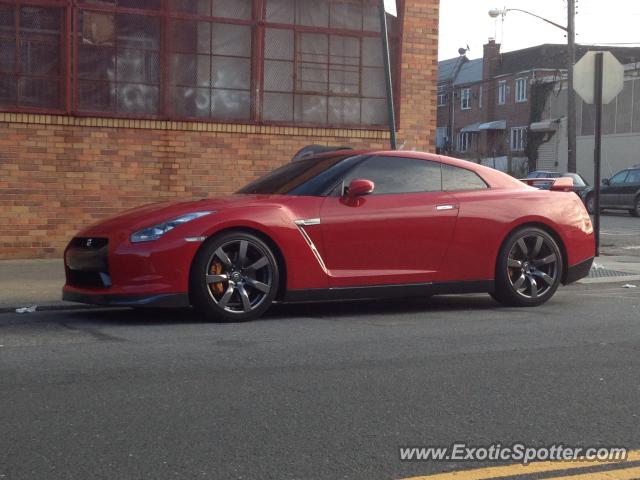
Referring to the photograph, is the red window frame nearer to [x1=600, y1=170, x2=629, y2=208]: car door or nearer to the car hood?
the car hood

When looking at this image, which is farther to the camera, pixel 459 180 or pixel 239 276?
pixel 459 180

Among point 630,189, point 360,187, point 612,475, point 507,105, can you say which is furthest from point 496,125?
point 612,475

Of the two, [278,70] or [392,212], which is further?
[278,70]

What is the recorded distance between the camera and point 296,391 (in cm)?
513

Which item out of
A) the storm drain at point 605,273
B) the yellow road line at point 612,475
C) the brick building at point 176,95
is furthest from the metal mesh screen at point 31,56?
the yellow road line at point 612,475

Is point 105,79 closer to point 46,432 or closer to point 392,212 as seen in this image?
point 392,212

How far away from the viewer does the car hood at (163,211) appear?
24.3 ft

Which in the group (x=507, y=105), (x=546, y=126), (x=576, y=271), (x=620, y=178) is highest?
(x=507, y=105)

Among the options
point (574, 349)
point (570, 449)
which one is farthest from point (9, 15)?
point (570, 449)

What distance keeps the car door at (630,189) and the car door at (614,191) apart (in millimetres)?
150

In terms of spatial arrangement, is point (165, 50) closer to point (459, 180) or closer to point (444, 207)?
point (459, 180)

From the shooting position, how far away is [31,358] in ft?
19.6

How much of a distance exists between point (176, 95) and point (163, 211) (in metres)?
6.26

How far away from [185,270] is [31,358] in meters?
1.58
